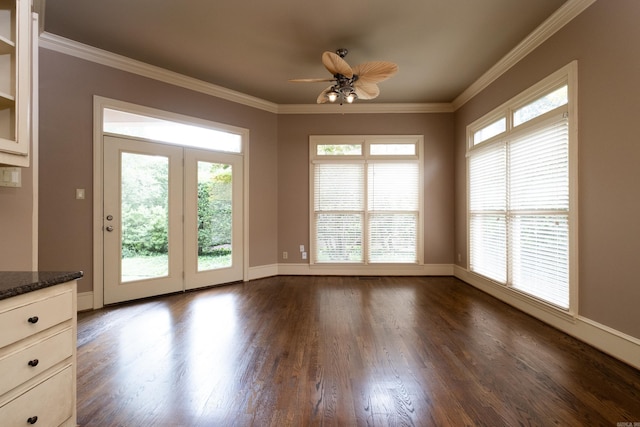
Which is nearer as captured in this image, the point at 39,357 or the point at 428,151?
the point at 39,357

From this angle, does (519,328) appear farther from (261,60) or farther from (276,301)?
(261,60)

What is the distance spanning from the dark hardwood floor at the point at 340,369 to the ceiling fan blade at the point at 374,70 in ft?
8.73

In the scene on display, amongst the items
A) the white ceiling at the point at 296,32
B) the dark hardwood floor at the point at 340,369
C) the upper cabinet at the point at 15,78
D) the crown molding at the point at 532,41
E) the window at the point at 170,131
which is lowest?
the dark hardwood floor at the point at 340,369

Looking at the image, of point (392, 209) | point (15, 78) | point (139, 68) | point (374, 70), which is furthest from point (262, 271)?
point (15, 78)

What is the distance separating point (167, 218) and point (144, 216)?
0.27 meters

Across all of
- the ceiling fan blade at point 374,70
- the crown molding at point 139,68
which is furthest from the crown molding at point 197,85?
the ceiling fan blade at point 374,70

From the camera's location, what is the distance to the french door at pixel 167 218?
3.40 m

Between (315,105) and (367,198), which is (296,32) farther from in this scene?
(367,198)

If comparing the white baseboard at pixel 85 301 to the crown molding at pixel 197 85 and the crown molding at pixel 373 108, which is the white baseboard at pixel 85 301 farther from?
the crown molding at pixel 373 108

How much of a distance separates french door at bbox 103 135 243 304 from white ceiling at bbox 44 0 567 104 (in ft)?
3.82

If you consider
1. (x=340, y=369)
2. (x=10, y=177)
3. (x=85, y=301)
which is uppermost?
(x=10, y=177)

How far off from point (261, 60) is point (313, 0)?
121cm

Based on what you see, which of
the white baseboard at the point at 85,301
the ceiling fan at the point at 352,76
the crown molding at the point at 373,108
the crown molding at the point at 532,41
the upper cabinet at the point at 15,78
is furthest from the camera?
the crown molding at the point at 373,108

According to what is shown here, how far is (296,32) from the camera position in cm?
294
